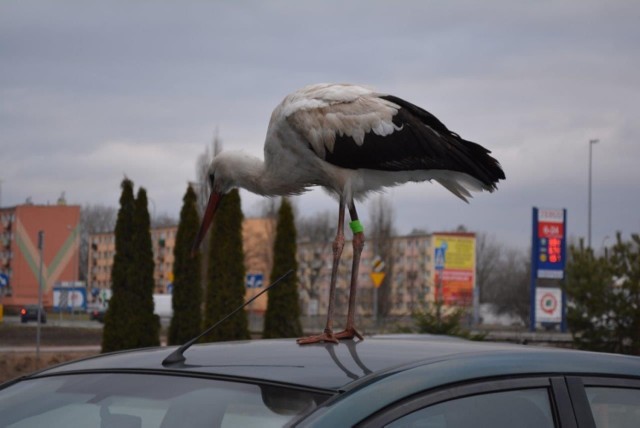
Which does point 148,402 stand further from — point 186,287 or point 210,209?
point 186,287

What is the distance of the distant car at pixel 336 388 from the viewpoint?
281cm

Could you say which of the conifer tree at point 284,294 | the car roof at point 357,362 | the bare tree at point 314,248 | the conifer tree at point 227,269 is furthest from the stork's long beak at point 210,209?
the bare tree at point 314,248

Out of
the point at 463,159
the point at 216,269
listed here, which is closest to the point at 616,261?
the point at 216,269

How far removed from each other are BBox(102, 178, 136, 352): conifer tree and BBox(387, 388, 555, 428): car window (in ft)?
78.4

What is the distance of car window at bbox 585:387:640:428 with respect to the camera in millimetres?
3289

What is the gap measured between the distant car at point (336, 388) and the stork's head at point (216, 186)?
260 centimetres

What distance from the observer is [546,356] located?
333 centimetres

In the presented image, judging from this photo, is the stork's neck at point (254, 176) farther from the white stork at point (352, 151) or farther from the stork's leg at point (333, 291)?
the stork's leg at point (333, 291)

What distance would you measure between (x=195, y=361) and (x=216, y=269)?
26229mm

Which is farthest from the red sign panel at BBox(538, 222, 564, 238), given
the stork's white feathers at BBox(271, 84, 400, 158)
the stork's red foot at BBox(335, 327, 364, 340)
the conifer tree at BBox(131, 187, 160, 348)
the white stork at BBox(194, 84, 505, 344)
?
the stork's red foot at BBox(335, 327, 364, 340)

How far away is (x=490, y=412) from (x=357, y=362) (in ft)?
1.26

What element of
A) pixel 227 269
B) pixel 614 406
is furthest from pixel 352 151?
pixel 227 269

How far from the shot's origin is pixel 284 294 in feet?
98.2

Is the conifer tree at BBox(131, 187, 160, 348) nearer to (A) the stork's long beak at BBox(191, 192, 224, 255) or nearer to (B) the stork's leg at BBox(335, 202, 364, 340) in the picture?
(A) the stork's long beak at BBox(191, 192, 224, 255)
